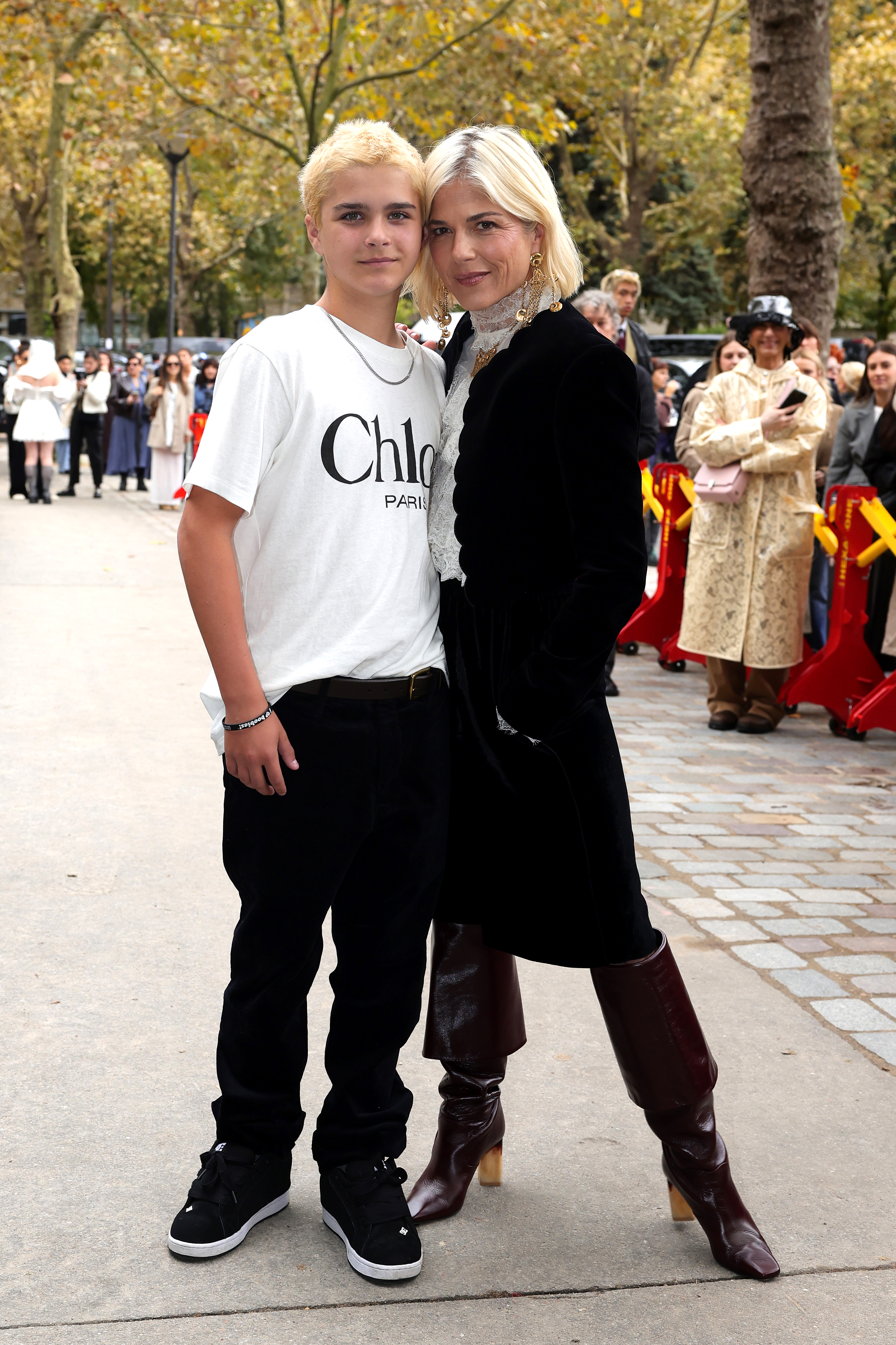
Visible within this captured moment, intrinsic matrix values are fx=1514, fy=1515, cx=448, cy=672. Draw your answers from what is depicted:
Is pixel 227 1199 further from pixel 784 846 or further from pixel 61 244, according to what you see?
pixel 61 244

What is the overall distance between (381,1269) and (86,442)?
1863 cm

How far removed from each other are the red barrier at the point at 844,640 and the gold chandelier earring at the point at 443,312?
515 cm

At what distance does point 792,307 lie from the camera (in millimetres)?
10477

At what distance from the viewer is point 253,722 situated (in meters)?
2.65

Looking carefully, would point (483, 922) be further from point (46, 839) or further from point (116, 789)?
point (116, 789)

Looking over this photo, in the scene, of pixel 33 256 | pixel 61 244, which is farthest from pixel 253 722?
pixel 33 256

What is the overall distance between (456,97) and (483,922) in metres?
23.1

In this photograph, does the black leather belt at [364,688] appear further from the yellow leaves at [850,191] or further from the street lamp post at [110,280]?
the street lamp post at [110,280]

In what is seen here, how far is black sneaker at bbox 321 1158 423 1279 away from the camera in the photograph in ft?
8.86

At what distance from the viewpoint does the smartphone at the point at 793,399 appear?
7348 mm

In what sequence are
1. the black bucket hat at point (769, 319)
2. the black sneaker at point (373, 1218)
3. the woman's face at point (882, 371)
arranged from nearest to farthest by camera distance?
the black sneaker at point (373, 1218) → the black bucket hat at point (769, 319) → the woman's face at point (882, 371)

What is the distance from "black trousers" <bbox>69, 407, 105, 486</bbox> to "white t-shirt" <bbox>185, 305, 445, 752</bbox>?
17.7 m

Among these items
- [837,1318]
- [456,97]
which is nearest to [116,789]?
[837,1318]

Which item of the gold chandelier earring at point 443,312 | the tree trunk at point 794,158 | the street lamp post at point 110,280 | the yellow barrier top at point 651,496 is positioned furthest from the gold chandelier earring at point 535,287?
the street lamp post at point 110,280
